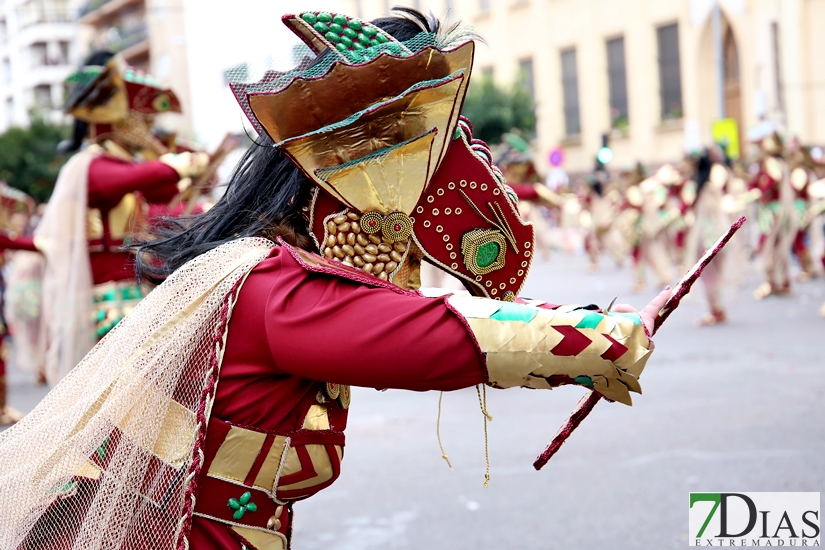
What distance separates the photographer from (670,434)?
565 cm

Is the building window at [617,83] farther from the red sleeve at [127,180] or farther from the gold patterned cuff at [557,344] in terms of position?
the gold patterned cuff at [557,344]

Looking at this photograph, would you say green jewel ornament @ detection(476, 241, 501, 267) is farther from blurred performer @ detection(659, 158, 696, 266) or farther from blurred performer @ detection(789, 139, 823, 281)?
blurred performer @ detection(789, 139, 823, 281)

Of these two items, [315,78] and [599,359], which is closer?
[599,359]

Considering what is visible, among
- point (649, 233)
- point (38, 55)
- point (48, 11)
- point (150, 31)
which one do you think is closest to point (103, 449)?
A: point (649, 233)

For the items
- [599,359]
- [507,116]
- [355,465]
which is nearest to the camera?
[599,359]

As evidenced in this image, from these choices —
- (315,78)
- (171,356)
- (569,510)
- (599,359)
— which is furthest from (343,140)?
(569,510)

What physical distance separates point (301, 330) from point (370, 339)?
110 millimetres

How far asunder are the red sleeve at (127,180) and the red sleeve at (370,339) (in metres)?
3.45

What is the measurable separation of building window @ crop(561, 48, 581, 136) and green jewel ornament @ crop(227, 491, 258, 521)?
2894 cm

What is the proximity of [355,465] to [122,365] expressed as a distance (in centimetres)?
395

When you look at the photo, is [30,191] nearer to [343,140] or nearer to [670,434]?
[670,434]

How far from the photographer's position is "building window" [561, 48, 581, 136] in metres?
29.6

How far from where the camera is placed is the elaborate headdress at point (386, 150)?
1643 mm

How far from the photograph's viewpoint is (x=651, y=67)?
26.7 metres
